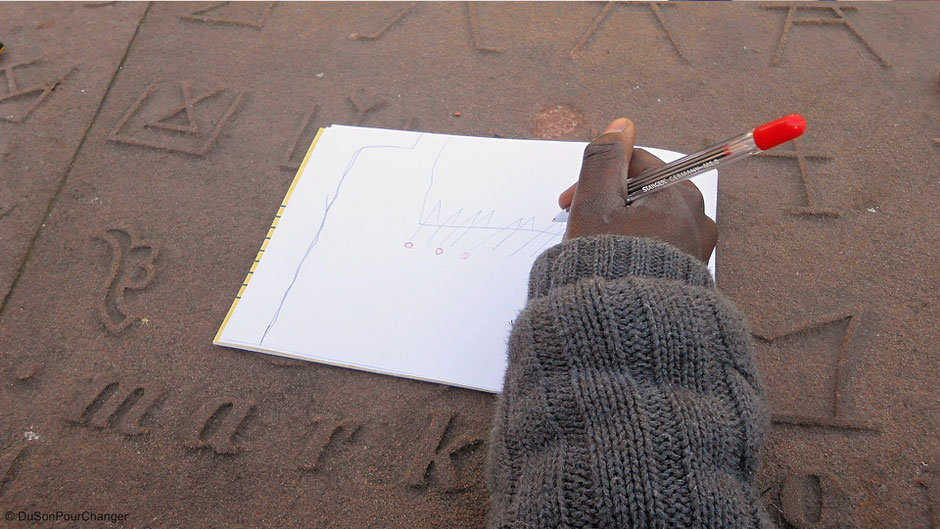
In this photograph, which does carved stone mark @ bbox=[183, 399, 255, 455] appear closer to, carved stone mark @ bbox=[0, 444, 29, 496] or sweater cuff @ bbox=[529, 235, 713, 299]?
carved stone mark @ bbox=[0, 444, 29, 496]

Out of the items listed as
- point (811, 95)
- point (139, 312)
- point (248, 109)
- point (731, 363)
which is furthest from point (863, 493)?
point (248, 109)

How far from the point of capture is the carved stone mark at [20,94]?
1033 millimetres

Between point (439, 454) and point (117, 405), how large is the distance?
412 mm

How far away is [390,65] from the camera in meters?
1.05

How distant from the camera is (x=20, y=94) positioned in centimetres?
106

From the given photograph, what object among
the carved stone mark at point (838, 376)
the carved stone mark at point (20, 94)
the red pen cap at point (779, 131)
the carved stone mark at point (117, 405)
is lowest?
the carved stone mark at point (838, 376)

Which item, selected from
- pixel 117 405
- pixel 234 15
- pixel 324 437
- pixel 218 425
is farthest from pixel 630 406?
pixel 234 15

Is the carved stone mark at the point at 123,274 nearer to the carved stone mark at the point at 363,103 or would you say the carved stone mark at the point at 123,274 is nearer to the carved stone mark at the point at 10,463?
the carved stone mark at the point at 10,463

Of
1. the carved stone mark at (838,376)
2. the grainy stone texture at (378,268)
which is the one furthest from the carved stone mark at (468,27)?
the carved stone mark at (838,376)

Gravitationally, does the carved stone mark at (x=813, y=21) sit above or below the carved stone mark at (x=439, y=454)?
above

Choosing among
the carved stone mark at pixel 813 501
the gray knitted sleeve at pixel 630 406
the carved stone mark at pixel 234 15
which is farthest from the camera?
the carved stone mark at pixel 234 15

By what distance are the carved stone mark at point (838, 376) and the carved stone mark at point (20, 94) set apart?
122 cm

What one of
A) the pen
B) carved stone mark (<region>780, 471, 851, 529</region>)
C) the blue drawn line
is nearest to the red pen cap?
the pen

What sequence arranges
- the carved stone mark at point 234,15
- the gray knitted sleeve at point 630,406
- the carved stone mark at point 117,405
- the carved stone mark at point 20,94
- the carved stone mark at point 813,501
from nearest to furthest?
the gray knitted sleeve at point 630,406
the carved stone mark at point 813,501
the carved stone mark at point 117,405
the carved stone mark at point 20,94
the carved stone mark at point 234,15
